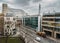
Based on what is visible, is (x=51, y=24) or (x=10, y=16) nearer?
(x=51, y=24)

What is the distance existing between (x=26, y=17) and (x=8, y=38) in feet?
1.85

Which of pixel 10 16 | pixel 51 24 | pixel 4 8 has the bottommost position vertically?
pixel 51 24

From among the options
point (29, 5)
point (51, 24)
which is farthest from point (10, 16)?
point (51, 24)

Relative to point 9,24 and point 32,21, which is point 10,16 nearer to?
point 9,24

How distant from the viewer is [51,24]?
209 centimetres

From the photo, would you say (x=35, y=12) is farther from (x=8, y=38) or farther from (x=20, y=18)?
(x=8, y=38)

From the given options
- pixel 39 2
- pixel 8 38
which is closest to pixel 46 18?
pixel 39 2

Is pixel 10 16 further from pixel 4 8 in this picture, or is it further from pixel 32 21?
pixel 32 21

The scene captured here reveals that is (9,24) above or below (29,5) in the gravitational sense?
below

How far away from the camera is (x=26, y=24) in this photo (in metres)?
2.31

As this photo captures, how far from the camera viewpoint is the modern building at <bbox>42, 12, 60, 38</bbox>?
1973mm

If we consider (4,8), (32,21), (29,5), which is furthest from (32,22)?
(4,8)

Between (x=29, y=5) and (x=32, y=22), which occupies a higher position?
(x=29, y=5)

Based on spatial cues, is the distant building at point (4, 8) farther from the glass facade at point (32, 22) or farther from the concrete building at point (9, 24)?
the glass facade at point (32, 22)
